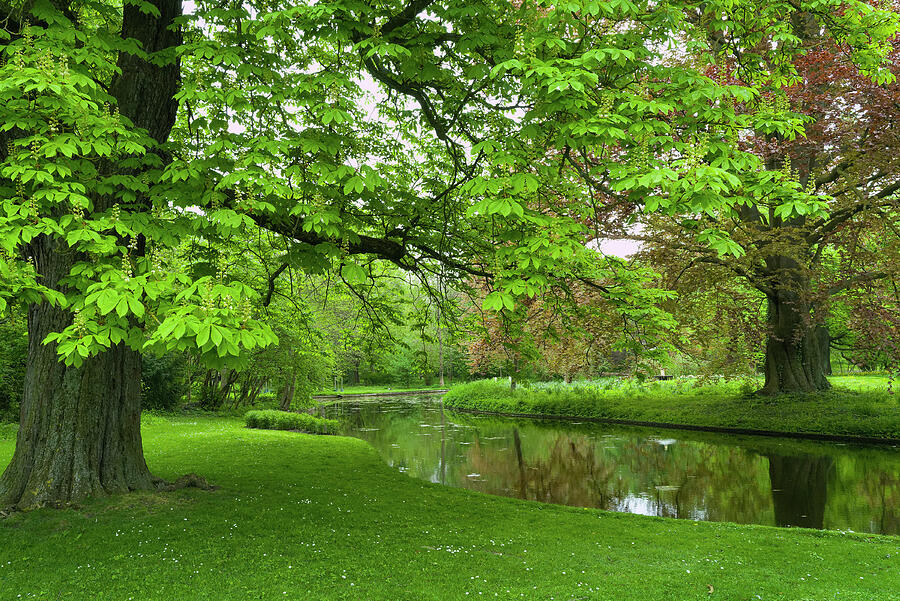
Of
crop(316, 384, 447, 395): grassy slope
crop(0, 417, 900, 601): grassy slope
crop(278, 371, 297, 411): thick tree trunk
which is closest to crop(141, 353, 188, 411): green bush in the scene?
crop(278, 371, 297, 411): thick tree trunk

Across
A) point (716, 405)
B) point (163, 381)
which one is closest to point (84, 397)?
point (163, 381)

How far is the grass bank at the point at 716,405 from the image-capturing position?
48.0 feet

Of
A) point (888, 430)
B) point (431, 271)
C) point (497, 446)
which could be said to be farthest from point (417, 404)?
point (431, 271)

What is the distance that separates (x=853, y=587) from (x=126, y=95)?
9522 mm

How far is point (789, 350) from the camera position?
55.8 feet

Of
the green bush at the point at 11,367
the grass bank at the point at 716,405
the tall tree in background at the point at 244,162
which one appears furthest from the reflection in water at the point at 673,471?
the green bush at the point at 11,367

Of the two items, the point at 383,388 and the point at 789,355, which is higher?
the point at 789,355

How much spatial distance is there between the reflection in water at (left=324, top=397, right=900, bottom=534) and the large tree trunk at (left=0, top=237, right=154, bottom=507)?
6988mm

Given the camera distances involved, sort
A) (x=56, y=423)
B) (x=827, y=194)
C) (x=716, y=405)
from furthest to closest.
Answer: (x=716, y=405)
(x=827, y=194)
(x=56, y=423)

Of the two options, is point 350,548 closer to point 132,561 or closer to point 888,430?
point 132,561

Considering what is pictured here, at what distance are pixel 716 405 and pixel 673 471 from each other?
297 inches

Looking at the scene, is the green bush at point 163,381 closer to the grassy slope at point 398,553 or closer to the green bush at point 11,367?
the green bush at point 11,367

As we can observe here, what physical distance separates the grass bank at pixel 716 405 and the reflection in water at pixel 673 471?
864mm

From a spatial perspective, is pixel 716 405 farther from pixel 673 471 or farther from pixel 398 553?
pixel 398 553
